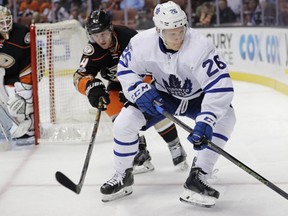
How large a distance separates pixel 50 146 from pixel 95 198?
128 cm

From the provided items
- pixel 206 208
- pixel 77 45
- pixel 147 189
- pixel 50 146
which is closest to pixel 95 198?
pixel 147 189

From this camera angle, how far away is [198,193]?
9.07 ft

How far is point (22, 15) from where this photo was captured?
26.6ft

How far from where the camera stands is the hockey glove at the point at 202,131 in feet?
8.39

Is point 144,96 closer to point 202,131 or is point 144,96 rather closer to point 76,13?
point 202,131

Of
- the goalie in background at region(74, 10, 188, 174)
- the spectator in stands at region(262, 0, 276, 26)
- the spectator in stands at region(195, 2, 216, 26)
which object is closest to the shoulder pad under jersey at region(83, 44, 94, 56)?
the goalie in background at region(74, 10, 188, 174)

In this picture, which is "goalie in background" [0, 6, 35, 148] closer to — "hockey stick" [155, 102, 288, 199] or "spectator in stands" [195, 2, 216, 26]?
"hockey stick" [155, 102, 288, 199]

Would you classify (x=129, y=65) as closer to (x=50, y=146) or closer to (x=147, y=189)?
(x=147, y=189)

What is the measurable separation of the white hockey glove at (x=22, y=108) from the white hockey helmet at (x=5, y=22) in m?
0.36

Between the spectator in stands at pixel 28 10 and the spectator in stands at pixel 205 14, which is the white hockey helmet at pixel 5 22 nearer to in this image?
the spectator in stands at pixel 205 14

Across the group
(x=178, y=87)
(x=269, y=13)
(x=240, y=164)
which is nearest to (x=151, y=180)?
(x=178, y=87)

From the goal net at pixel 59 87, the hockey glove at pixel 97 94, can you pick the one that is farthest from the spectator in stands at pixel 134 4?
the hockey glove at pixel 97 94

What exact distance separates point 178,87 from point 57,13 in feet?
17.8

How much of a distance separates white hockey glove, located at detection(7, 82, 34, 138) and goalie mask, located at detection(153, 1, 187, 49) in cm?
176
